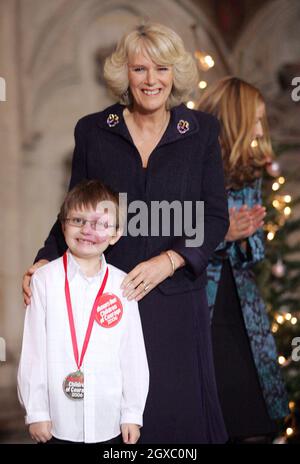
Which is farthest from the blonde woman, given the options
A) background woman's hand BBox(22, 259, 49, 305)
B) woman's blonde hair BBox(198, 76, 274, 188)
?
background woman's hand BBox(22, 259, 49, 305)

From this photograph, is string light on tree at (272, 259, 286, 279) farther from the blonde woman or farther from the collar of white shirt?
the collar of white shirt

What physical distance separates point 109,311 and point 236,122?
6.51 ft

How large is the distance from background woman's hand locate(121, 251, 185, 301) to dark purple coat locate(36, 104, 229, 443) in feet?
0.23

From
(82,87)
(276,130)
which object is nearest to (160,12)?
(82,87)

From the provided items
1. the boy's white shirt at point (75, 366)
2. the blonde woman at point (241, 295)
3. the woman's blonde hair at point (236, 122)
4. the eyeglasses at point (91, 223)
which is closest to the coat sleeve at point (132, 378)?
the boy's white shirt at point (75, 366)

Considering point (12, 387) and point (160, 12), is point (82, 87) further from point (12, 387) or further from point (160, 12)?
point (12, 387)

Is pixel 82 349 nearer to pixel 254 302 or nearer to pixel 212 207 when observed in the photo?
pixel 212 207

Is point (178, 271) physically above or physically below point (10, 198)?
below

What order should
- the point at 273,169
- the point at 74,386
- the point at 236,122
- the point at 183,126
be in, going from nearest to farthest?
the point at 74,386, the point at 183,126, the point at 236,122, the point at 273,169

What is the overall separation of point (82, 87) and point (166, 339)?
9.04ft

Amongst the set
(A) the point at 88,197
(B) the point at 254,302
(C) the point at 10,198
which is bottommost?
(B) the point at 254,302

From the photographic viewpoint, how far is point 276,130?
19.1 feet

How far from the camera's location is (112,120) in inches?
131

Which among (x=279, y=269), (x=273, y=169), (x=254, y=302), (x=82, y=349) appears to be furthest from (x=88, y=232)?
(x=279, y=269)
